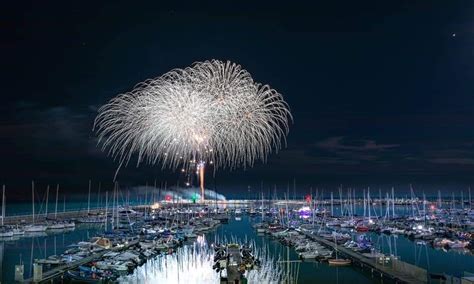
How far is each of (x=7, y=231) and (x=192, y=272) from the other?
34487 mm

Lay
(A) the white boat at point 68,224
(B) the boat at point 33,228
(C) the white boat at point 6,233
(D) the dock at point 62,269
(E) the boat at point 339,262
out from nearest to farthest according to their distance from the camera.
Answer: (D) the dock at point 62,269, (E) the boat at point 339,262, (C) the white boat at point 6,233, (B) the boat at point 33,228, (A) the white boat at point 68,224

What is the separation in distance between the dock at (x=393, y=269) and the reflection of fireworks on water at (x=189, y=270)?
5839 millimetres

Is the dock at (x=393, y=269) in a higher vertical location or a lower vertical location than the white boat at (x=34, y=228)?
lower

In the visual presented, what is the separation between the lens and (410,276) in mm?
29812

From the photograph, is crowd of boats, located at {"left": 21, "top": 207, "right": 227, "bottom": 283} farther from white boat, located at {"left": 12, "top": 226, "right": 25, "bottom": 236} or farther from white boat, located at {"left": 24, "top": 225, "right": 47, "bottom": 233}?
white boat, located at {"left": 24, "top": 225, "right": 47, "bottom": 233}

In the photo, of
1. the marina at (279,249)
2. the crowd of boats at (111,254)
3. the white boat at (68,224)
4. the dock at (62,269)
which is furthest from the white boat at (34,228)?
the dock at (62,269)

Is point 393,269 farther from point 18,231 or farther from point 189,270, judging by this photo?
point 18,231

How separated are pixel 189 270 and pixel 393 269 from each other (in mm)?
13547

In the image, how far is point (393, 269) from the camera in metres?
32.8

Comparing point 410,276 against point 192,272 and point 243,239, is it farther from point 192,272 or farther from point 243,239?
point 243,239

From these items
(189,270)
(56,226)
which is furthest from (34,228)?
(189,270)

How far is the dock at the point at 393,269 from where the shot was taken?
28792mm

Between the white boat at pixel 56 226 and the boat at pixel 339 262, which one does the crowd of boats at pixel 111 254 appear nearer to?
the boat at pixel 339 262

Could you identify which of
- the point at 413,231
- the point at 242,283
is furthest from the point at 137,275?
the point at 413,231
